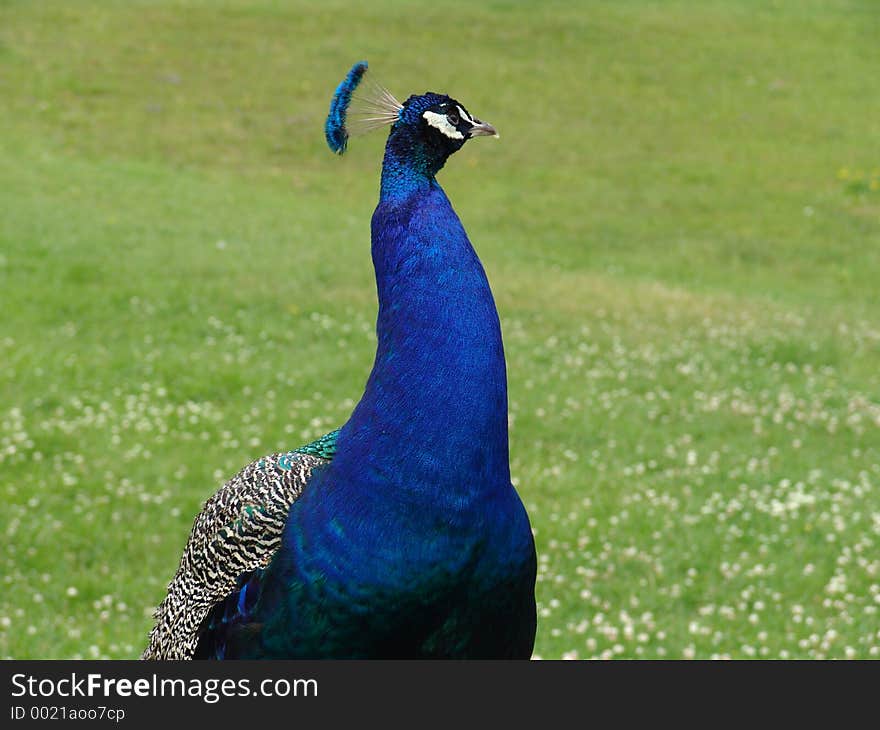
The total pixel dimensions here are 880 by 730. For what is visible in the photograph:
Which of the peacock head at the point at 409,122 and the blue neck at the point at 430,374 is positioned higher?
the peacock head at the point at 409,122

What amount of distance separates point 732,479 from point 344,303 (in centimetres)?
571

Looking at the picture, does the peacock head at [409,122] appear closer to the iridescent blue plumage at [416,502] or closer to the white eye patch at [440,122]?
the white eye patch at [440,122]

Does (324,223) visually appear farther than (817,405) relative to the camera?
Yes

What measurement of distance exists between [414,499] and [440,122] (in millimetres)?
1218

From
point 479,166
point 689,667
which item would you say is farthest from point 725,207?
point 689,667

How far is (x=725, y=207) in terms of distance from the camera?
19.7m

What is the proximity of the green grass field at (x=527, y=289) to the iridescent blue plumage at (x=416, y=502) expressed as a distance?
2671 millimetres

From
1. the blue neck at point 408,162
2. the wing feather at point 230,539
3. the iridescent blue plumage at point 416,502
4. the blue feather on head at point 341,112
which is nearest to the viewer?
the iridescent blue plumage at point 416,502

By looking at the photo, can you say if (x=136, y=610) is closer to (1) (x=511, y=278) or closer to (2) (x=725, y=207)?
(1) (x=511, y=278)

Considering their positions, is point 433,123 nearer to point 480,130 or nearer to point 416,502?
point 480,130

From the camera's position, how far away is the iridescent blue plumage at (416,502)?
11.5 feet

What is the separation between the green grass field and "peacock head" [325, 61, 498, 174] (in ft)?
10.5

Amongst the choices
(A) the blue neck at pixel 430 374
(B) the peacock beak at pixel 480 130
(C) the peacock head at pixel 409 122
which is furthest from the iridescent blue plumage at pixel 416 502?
(B) the peacock beak at pixel 480 130

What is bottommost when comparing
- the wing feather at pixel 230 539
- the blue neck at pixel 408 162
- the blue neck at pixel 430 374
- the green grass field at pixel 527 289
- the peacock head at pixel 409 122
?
the green grass field at pixel 527 289
